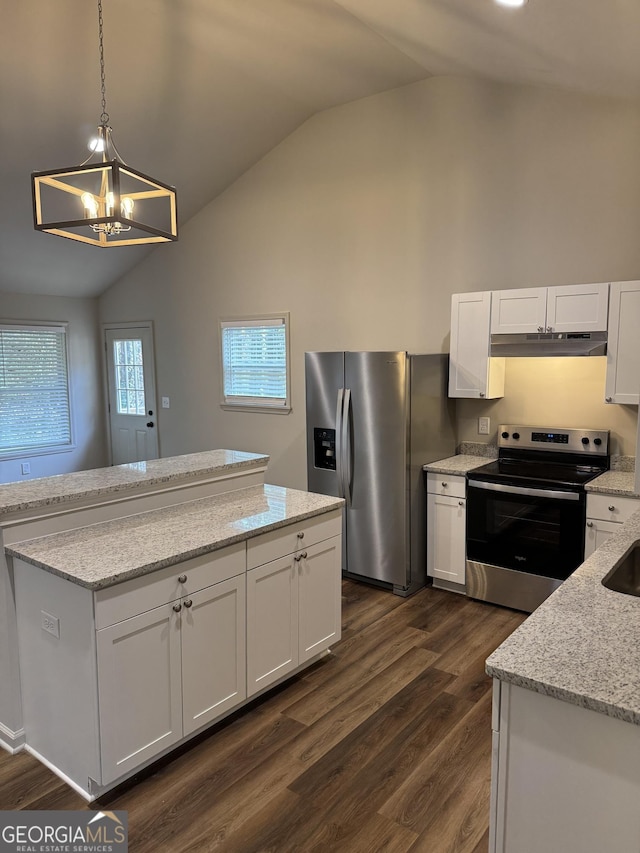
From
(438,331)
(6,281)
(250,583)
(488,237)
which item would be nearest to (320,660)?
(250,583)

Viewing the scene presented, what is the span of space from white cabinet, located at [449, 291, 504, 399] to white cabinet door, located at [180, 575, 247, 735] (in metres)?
2.21

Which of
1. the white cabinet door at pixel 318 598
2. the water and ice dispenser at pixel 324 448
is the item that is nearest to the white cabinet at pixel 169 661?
the white cabinet door at pixel 318 598

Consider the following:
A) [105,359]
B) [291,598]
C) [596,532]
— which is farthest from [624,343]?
[105,359]

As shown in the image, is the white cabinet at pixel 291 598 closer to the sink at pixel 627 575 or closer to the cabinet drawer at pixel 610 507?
the sink at pixel 627 575

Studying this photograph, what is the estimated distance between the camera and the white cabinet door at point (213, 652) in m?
2.39

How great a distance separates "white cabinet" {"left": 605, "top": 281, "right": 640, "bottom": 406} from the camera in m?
3.39

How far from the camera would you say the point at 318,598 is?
3.05 m

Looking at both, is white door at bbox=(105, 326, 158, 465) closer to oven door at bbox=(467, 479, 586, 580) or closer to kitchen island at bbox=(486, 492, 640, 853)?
oven door at bbox=(467, 479, 586, 580)

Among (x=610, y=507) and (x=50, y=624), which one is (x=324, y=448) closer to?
(x=610, y=507)

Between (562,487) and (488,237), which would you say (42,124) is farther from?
(562,487)

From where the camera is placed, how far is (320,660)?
322cm

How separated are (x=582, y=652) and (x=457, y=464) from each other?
Answer: 2.73 metres

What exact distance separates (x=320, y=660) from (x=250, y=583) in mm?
866

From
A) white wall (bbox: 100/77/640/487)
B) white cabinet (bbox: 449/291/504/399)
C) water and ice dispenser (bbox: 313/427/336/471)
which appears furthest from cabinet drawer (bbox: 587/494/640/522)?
water and ice dispenser (bbox: 313/427/336/471)
